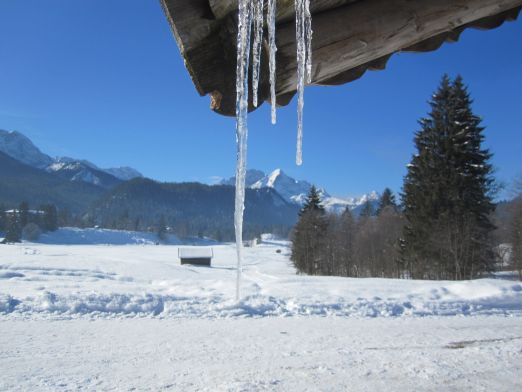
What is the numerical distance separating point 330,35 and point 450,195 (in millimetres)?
28354

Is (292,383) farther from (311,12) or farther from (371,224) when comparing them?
(371,224)

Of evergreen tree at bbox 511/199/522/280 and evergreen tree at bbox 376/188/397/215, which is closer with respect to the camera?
evergreen tree at bbox 511/199/522/280

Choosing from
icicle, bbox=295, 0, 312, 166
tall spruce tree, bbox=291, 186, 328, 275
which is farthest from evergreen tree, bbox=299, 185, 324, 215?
icicle, bbox=295, 0, 312, 166

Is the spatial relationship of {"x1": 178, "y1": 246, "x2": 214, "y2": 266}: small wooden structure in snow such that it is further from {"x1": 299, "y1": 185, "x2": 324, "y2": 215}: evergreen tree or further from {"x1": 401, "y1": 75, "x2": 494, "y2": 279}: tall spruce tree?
{"x1": 401, "y1": 75, "x2": 494, "y2": 279}: tall spruce tree

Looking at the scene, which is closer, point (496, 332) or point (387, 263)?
point (496, 332)

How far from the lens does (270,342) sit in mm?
7102

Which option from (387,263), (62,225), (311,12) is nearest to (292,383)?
(311,12)

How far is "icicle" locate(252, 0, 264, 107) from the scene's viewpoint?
1.72 metres

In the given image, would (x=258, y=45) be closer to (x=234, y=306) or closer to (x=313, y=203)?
(x=234, y=306)

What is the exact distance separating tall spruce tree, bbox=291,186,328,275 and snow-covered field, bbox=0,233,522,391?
31998 mm

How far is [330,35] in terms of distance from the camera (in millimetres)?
1869

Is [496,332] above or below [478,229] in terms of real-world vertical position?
below

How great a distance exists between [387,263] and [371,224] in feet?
25.6

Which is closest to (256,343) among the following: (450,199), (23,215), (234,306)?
(234,306)
